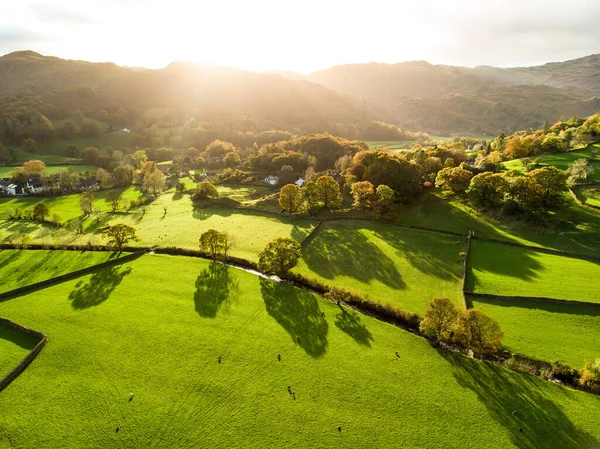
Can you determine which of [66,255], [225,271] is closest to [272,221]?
[225,271]

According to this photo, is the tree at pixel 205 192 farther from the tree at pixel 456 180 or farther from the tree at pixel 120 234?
the tree at pixel 456 180

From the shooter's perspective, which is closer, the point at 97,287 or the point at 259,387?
the point at 259,387

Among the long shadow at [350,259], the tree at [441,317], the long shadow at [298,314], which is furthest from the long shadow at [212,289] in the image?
the tree at [441,317]

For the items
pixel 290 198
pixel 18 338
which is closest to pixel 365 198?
pixel 290 198

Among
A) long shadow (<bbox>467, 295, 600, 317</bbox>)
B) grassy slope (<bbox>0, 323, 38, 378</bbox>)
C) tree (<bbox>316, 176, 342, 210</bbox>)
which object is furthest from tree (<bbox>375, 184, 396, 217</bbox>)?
grassy slope (<bbox>0, 323, 38, 378</bbox>)

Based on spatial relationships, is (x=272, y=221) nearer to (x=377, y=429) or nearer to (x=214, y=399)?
(x=214, y=399)

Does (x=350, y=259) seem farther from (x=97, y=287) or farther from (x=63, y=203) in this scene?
(x=63, y=203)

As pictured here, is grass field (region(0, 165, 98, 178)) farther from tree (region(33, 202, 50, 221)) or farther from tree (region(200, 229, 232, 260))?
tree (region(200, 229, 232, 260))
